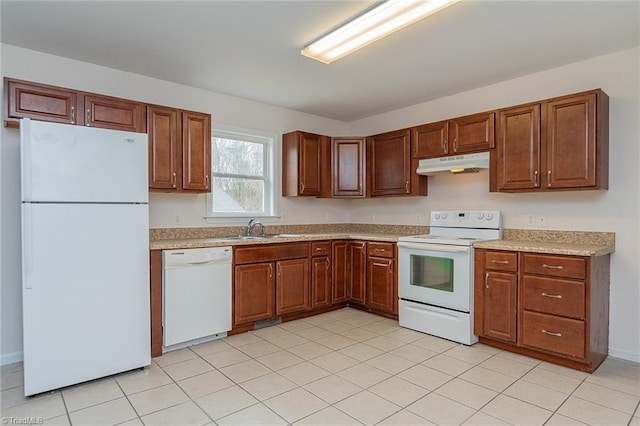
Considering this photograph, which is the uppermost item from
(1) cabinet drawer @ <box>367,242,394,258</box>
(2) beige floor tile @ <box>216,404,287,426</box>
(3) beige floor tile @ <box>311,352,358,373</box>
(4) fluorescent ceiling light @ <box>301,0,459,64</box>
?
(4) fluorescent ceiling light @ <box>301,0,459,64</box>

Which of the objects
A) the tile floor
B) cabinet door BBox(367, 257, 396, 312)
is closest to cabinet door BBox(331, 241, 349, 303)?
cabinet door BBox(367, 257, 396, 312)

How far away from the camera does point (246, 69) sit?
11.2 feet

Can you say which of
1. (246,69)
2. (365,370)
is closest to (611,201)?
(365,370)

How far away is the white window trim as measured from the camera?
4.12 m

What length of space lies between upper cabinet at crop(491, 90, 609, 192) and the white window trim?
2.52 m

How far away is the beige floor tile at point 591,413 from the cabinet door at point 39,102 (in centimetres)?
404

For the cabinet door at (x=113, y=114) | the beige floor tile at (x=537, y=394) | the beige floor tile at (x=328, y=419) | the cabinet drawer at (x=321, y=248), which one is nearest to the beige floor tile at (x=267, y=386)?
the beige floor tile at (x=328, y=419)

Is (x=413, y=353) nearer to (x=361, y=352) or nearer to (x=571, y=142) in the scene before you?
(x=361, y=352)

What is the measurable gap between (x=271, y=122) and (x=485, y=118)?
2456 millimetres

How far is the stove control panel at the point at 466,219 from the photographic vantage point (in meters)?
3.73

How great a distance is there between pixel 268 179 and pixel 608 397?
A: 3746 mm

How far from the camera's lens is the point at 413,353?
10.4 feet

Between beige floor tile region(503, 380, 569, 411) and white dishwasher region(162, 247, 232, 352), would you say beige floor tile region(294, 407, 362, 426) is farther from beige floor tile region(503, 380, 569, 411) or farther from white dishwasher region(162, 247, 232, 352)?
white dishwasher region(162, 247, 232, 352)

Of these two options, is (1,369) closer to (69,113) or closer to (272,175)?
(69,113)
